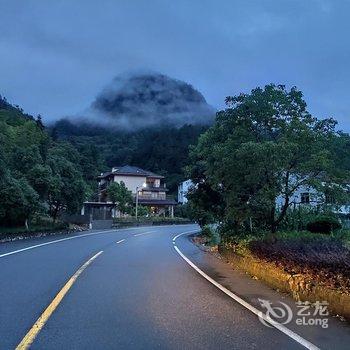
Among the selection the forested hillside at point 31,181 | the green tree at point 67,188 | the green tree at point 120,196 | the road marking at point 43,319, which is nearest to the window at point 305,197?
the road marking at point 43,319

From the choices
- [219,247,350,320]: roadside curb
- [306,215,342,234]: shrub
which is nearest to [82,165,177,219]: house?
[306,215,342,234]: shrub

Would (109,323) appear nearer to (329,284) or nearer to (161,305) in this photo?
(161,305)

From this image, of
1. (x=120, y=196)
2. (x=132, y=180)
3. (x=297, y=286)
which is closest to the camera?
(x=297, y=286)

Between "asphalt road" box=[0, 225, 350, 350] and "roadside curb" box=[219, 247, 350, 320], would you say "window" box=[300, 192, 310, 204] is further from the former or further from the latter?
"asphalt road" box=[0, 225, 350, 350]

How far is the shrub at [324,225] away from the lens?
20266 millimetres

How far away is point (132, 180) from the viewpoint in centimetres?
9925

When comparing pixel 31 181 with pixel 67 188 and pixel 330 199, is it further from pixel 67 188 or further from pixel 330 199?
pixel 330 199

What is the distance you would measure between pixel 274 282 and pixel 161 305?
3518 mm

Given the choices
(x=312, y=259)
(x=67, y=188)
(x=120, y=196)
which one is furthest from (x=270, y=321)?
(x=120, y=196)

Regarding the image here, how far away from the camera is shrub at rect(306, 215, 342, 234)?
66.5 ft

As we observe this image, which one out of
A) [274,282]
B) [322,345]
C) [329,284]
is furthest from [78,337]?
[274,282]

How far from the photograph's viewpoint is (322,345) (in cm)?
621

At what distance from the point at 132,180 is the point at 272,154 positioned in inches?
3339

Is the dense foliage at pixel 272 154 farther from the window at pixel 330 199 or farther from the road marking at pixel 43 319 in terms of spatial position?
the road marking at pixel 43 319
